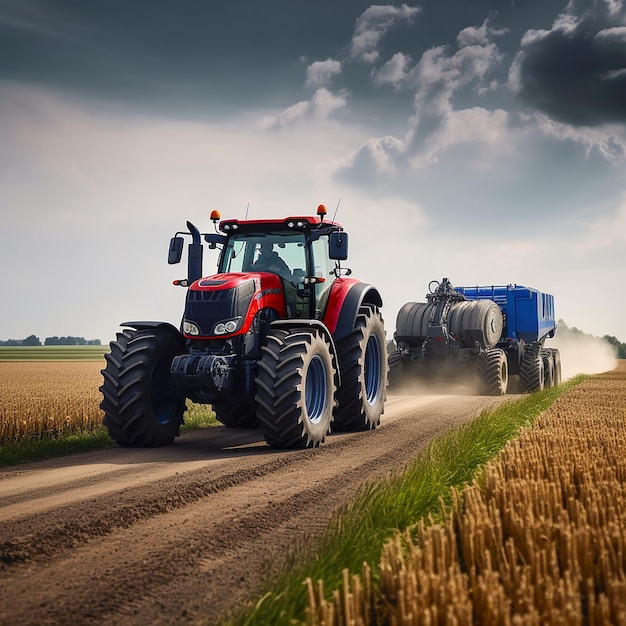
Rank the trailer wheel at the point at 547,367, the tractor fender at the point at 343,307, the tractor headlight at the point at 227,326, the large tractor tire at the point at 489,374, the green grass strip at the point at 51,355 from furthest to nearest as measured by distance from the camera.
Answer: the green grass strip at the point at 51,355, the trailer wheel at the point at 547,367, the large tractor tire at the point at 489,374, the tractor fender at the point at 343,307, the tractor headlight at the point at 227,326

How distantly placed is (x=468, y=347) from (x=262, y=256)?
8.73m

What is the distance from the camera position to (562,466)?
5.52 metres

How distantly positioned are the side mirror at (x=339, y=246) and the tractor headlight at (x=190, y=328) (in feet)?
6.62

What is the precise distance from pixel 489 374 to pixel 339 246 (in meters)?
8.50

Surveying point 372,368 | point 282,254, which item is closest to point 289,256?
point 282,254

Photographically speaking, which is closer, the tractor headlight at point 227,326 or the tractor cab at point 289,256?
the tractor headlight at point 227,326

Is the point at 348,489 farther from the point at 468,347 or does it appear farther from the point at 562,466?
the point at 468,347

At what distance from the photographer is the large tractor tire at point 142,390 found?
8.48 metres

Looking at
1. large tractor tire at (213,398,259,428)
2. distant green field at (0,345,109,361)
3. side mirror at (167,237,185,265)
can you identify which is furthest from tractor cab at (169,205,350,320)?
distant green field at (0,345,109,361)

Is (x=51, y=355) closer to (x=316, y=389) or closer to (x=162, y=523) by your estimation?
(x=316, y=389)

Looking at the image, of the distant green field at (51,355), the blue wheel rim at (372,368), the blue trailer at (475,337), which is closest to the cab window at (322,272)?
the blue wheel rim at (372,368)

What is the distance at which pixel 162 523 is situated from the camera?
5230 millimetres

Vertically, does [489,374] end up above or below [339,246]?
below

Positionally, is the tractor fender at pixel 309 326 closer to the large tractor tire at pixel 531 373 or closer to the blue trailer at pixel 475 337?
the blue trailer at pixel 475 337
